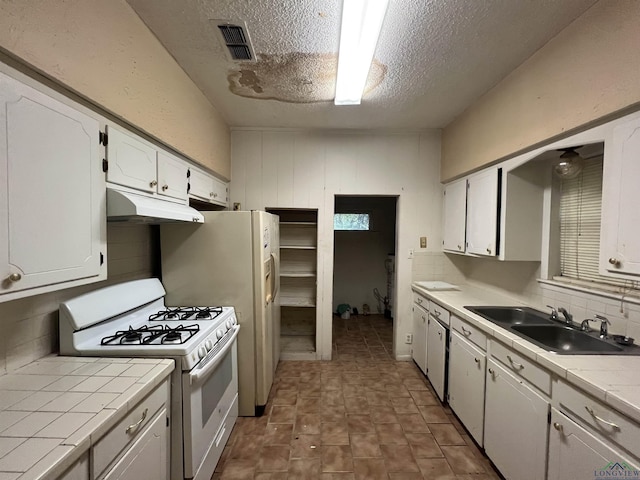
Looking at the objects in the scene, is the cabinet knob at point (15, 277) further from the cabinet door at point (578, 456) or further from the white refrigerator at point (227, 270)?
the cabinet door at point (578, 456)

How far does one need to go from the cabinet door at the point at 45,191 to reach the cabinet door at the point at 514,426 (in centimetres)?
226

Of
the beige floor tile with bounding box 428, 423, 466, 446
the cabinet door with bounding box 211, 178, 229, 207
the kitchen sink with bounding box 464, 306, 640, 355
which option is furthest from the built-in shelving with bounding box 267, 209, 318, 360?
the kitchen sink with bounding box 464, 306, 640, 355

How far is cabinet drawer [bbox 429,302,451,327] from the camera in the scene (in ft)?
7.66

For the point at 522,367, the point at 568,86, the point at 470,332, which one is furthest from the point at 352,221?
the point at 522,367

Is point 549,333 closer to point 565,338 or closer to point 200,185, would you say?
point 565,338

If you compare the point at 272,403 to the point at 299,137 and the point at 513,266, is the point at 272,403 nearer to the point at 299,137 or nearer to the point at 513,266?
the point at 513,266

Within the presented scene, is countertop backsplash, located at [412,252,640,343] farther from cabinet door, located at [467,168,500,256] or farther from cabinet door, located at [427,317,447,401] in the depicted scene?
cabinet door, located at [427,317,447,401]

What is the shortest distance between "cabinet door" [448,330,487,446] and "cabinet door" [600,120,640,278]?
917 millimetres

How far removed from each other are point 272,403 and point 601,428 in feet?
7.21

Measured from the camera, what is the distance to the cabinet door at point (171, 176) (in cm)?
178

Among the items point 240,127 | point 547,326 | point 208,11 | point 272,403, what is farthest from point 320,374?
point 208,11

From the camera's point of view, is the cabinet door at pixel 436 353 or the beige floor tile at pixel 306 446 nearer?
the beige floor tile at pixel 306 446

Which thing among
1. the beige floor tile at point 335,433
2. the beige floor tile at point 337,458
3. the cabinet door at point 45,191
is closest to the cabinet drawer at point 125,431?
the cabinet door at point 45,191

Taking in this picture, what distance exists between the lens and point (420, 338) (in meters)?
2.93
